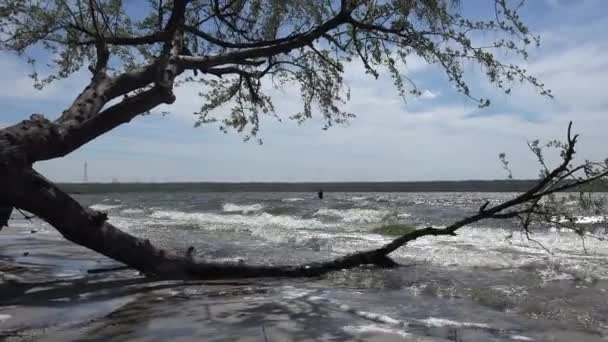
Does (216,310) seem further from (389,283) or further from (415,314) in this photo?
(389,283)

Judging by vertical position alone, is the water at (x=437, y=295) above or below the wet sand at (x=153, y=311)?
below

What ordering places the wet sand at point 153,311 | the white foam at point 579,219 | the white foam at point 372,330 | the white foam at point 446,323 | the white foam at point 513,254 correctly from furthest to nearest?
the white foam at point 513,254 → the white foam at point 579,219 → the white foam at point 446,323 → the white foam at point 372,330 → the wet sand at point 153,311

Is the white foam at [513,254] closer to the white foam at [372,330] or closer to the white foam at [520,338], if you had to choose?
the white foam at [520,338]

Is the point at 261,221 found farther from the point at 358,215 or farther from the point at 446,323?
the point at 446,323

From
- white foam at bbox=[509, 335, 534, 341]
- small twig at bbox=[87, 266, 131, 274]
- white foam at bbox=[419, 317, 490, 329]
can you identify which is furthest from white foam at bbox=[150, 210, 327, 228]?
white foam at bbox=[509, 335, 534, 341]

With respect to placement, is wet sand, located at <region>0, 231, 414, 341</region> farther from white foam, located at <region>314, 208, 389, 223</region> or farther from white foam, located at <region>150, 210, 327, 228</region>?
white foam, located at <region>314, 208, 389, 223</region>

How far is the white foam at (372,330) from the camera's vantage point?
15.9ft

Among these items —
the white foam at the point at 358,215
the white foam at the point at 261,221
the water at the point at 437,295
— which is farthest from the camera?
the white foam at the point at 358,215

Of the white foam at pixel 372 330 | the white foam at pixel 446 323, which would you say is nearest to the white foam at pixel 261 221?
the white foam at pixel 446 323

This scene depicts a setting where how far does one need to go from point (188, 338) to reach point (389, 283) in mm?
3967

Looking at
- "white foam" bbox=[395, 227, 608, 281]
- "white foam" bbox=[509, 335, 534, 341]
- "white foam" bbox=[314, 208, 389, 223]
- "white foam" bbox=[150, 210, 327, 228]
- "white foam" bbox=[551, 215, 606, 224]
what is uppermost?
"white foam" bbox=[551, 215, 606, 224]

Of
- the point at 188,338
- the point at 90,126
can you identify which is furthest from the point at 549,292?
the point at 90,126

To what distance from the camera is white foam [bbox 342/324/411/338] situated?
4840 mm

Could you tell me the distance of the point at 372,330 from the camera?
491 cm
